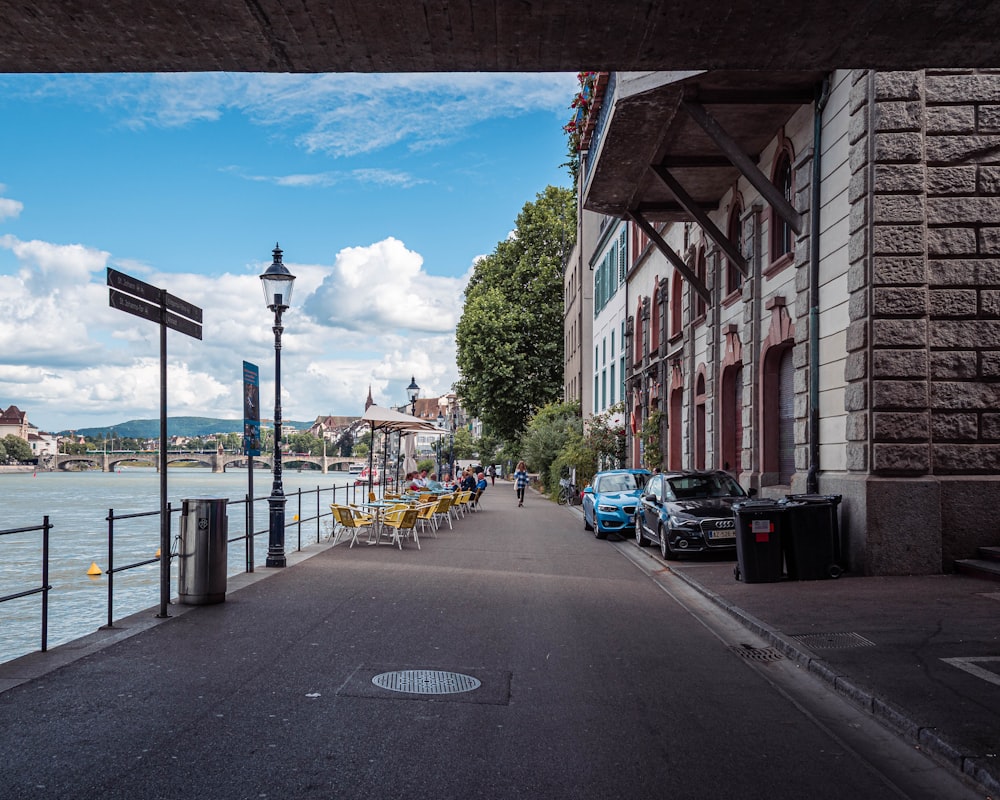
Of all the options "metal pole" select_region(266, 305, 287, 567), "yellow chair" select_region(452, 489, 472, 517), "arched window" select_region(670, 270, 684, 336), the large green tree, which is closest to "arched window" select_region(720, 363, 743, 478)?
"arched window" select_region(670, 270, 684, 336)

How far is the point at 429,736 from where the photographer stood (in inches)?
222

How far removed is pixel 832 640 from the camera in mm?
8461

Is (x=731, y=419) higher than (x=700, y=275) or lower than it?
lower

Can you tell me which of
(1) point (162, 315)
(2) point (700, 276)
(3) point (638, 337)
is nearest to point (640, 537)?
(2) point (700, 276)

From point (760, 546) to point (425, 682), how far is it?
708 centimetres

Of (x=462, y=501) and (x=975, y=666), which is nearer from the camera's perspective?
(x=975, y=666)

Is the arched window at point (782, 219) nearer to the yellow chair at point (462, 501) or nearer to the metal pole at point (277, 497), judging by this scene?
the metal pole at point (277, 497)

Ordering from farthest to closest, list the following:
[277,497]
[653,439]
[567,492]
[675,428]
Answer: [567,492] → [653,439] → [675,428] → [277,497]

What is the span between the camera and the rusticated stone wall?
12711 mm

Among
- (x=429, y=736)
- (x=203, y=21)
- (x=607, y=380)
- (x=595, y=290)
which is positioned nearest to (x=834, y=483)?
(x=429, y=736)

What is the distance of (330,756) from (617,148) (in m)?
15.5

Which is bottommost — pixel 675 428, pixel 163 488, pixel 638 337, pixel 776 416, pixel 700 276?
pixel 163 488

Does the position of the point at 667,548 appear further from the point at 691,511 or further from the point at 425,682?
the point at 425,682

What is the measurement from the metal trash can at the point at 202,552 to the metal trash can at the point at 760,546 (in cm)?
657
